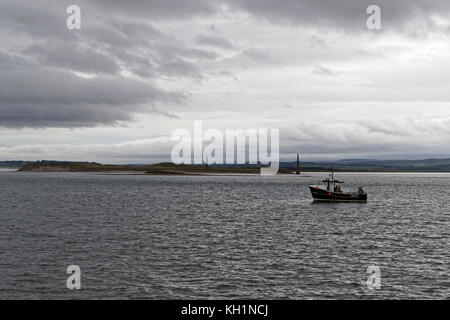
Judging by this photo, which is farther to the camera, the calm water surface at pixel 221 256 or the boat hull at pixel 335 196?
the boat hull at pixel 335 196

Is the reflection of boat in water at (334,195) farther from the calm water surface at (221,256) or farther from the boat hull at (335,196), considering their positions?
the calm water surface at (221,256)

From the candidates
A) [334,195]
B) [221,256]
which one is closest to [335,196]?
[334,195]

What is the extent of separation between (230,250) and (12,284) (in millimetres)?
20625

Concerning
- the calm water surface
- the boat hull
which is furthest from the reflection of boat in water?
the calm water surface

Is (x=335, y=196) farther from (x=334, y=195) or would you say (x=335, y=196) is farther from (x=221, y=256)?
(x=221, y=256)

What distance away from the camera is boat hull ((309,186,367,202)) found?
352ft

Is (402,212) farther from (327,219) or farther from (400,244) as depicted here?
(400,244)

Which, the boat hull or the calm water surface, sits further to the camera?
the boat hull

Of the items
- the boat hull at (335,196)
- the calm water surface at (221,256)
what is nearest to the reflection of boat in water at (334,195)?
the boat hull at (335,196)

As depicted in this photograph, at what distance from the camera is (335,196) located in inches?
4291

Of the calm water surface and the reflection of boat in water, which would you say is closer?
the calm water surface

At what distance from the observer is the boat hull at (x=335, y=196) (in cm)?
10732

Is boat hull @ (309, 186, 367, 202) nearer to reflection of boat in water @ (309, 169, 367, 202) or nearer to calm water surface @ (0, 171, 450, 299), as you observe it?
reflection of boat in water @ (309, 169, 367, 202)
